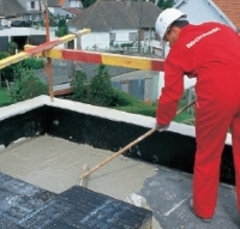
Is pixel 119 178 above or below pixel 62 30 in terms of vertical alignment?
above

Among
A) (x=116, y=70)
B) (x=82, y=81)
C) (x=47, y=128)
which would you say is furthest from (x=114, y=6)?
(x=47, y=128)

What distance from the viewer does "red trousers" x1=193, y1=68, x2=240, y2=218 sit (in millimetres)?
2840

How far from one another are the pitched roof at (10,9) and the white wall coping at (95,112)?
42.6 metres

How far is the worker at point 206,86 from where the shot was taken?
2.86m

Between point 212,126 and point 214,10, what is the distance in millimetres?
19778

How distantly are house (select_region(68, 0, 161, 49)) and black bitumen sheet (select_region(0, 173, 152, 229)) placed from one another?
41.8 m

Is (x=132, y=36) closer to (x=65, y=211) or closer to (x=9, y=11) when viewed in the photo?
(x=9, y=11)

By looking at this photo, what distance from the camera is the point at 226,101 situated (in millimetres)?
2836

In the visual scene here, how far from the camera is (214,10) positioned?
21734 mm

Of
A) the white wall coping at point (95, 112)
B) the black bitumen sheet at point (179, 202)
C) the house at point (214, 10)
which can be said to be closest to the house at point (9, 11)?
the house at point (214, 10)

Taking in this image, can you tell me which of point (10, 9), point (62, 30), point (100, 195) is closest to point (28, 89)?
point (100, 195)

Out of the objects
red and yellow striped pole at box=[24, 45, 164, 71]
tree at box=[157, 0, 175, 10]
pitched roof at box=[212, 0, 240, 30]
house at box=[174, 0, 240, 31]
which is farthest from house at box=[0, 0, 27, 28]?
red and yellow striped pole at box=[24, 45, 164, 71]

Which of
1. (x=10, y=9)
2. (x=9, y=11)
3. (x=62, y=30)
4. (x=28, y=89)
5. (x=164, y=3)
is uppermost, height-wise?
(x=164, y=3)

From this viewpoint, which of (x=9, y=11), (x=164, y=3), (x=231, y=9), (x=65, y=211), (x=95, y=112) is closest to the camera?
(x=65, y=211)
